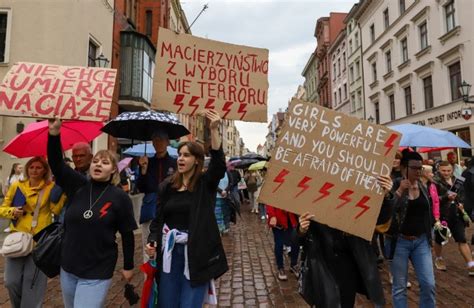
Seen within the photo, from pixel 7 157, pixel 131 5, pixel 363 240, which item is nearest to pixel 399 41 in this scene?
pixel 131 5

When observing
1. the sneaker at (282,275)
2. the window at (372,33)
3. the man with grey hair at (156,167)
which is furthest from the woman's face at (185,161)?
the window at (372,33)

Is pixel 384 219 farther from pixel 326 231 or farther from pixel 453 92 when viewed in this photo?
pixel 453 92

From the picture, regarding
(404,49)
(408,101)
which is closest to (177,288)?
(408,101)

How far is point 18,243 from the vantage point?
3.40m

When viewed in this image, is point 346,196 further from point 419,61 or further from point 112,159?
point 419,61

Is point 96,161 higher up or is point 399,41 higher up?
point 399,41

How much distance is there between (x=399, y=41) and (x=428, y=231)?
81.5 ft

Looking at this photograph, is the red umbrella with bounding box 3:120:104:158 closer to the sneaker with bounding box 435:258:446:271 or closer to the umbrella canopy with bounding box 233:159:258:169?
the sneaker with bounding box 435:258:446:271

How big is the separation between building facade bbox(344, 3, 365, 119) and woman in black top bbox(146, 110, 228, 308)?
101ft

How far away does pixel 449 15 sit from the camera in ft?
63.6

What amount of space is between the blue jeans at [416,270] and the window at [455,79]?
1800 centimetres

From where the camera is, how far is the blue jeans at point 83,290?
2785 millimetres

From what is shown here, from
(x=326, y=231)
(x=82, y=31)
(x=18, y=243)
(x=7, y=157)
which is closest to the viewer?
(x=326, y=231)

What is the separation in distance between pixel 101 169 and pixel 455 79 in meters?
20.6
